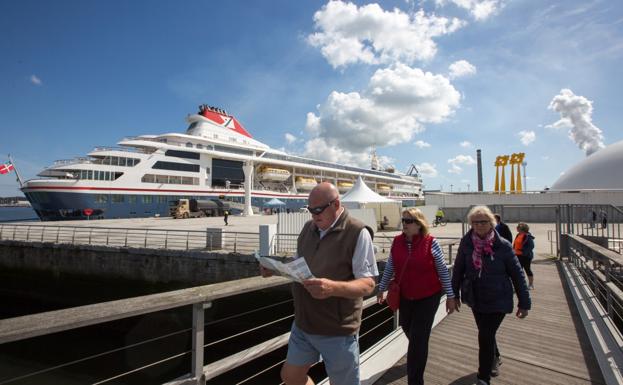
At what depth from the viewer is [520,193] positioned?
118 feet

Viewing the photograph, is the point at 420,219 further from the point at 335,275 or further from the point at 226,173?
the point at 226,173

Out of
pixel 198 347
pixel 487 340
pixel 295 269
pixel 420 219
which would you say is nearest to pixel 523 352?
pixel 487 340

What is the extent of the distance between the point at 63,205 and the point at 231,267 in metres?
26.7

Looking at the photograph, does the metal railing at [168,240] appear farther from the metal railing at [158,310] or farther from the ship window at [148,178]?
the ship window at [148,178]

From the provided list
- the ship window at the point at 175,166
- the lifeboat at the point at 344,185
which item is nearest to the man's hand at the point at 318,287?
the ship window at the point at 175,166

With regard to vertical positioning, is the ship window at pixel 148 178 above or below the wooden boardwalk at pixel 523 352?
above

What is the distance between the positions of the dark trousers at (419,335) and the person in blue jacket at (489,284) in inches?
15.0

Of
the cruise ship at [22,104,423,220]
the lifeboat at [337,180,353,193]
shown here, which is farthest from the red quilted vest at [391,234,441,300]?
the lifeboat at [337,180,353,193]

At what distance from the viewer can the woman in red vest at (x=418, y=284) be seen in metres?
2.94

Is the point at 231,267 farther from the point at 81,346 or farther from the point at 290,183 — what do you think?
the point at 290,183

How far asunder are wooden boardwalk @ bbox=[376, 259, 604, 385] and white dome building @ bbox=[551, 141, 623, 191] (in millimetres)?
61911

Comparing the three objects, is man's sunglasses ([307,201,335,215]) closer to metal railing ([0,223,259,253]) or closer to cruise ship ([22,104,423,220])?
metal railing ([0,223,259,253])

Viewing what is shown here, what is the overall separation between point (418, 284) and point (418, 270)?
0.12m

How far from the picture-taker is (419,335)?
115 inches
